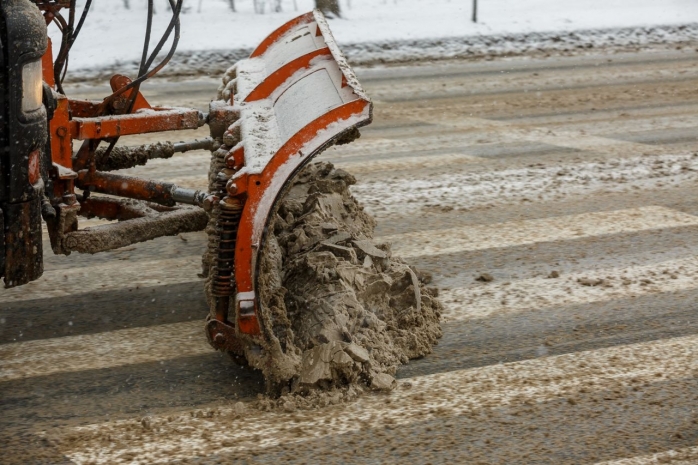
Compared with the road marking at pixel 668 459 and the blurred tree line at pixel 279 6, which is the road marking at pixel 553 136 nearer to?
the road marking at pixel 668 459

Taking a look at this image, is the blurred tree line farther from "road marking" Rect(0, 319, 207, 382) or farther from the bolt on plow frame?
"road marking" Rect(0, 319, 207, 382)

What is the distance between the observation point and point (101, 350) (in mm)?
4125

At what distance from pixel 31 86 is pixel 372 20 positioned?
11.4m

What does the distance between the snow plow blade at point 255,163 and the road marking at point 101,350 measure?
0.44 metres

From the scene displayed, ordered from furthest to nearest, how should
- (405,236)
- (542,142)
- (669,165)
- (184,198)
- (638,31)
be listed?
(638,31) < (542,142) < (669,165) < (405,236) < (184,198)

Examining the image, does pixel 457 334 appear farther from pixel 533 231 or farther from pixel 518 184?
pixel 518 184

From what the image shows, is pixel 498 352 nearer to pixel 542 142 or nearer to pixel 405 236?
pixel 405 236

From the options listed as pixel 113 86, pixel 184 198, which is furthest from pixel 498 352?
pixel 113 86

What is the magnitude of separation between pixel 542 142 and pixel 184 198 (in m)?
4.11

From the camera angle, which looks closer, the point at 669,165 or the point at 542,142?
the point at 669,165

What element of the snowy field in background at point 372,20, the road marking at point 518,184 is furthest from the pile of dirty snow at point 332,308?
the snowy field in background at point 372,20

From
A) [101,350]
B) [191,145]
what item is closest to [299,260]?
[101,350]

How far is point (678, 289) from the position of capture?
4750 mm

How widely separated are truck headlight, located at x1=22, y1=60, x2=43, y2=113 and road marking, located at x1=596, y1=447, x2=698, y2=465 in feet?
7.69
